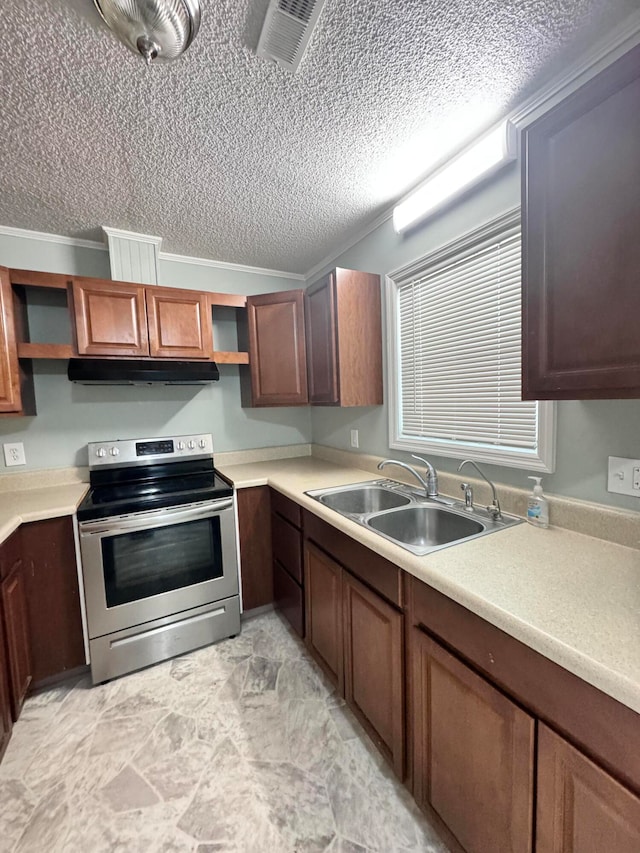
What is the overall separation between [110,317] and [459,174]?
1916 mm

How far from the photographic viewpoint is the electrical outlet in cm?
206

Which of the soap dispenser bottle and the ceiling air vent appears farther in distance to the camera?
the soap dispenser bottle

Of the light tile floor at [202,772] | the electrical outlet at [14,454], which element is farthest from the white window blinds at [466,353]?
the electrical outlet at [14,454]

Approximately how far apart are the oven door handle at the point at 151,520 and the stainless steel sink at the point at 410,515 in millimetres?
620

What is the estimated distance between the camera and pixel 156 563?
1.92 meters

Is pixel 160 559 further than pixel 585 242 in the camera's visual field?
Yes

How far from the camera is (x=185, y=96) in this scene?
1.20 m

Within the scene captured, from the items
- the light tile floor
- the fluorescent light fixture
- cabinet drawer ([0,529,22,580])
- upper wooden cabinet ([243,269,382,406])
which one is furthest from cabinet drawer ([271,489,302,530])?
the fluorescent light fixture

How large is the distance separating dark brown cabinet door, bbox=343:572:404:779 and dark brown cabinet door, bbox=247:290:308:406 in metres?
1.33

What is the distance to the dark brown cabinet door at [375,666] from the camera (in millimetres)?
1211

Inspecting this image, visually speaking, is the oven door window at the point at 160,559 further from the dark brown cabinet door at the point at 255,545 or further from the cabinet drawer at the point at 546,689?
the cabinet drawer at the point at 546,689

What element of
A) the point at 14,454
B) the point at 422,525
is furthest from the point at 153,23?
the point at 14,454

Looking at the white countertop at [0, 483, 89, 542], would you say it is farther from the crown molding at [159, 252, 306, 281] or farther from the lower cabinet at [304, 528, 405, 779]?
the crown molding at [159, 252, 306, 281]

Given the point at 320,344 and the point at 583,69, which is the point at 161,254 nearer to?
the point at 320,344
